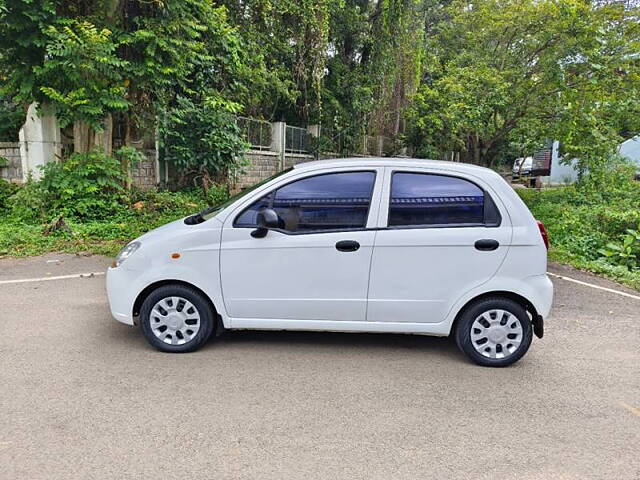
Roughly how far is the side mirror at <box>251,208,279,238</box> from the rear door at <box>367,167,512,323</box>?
0.88m

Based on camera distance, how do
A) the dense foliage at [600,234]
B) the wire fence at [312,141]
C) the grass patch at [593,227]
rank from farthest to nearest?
the wire fence at [312,141]
the dense foliage at [600,234]
the grass patch at [593,227]

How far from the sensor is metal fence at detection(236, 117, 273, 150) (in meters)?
14.3

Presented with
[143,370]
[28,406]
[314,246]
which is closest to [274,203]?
[314,246]

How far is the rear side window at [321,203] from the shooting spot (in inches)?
157

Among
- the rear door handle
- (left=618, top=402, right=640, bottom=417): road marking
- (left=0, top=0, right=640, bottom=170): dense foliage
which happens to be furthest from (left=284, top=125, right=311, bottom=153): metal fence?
(left=618, top=402, right=640, bottom=417): road marking

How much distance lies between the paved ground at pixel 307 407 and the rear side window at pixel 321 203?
117 centimetres

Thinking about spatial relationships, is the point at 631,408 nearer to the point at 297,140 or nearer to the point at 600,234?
the point at 600,234

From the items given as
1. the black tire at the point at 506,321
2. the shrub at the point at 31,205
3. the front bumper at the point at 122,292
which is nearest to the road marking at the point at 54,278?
the front bumper at the point at 122,292

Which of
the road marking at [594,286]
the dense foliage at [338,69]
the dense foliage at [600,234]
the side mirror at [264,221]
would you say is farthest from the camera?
the dense foliage at [338,69]

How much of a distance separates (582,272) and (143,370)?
279 inches

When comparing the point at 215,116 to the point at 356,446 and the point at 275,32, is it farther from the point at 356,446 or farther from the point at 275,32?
the point at 356,446

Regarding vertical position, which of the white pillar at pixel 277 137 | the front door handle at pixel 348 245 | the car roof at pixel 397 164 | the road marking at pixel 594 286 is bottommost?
the road marking at pixel 594 286

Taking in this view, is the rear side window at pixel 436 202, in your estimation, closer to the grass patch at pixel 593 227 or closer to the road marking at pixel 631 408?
the road marking at pixel 631 408

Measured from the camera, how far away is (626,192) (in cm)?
1291
